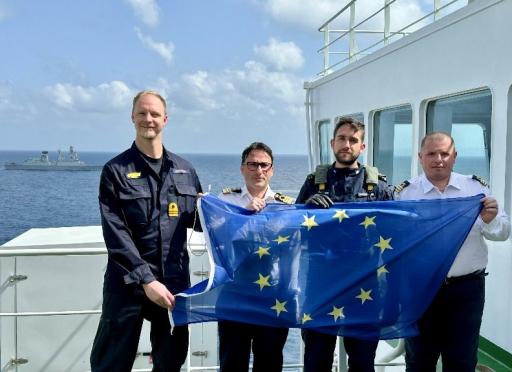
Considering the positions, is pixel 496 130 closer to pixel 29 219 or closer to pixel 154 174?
pixel 154 174

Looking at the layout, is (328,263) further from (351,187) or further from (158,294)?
(158,294)

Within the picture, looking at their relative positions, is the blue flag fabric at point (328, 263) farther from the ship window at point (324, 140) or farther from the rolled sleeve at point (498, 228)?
the ship window at point (324, 140)

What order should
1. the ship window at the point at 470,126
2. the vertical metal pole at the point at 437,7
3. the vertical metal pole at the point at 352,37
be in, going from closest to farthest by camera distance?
the ship window at the point at 470,126, the vertical metal pole at the point at 437,7, the vertical metal pole at the point at 352,37

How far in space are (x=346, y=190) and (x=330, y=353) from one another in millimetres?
948

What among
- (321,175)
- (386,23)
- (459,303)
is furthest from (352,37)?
A: (459,303)

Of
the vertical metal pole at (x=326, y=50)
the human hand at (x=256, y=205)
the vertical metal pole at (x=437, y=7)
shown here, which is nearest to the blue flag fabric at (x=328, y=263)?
the human hand at (x=256, y=205)

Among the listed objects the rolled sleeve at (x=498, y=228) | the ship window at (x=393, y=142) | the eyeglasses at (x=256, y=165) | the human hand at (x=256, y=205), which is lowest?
the rolled sleeve at (x=498, y=228)

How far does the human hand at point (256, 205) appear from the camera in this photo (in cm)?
339

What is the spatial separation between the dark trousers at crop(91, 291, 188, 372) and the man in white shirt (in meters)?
1.39

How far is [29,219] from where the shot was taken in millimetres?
48375

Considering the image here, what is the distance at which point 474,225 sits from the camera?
3.28 metres

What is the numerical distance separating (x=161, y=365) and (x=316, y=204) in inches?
49.1

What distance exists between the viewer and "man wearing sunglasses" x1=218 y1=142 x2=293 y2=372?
3.43 m

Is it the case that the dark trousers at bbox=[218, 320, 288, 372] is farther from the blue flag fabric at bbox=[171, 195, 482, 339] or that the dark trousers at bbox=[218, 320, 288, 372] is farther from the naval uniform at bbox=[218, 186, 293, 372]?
the blue flag fabric at bbox=[171, 195, 482, 339]
